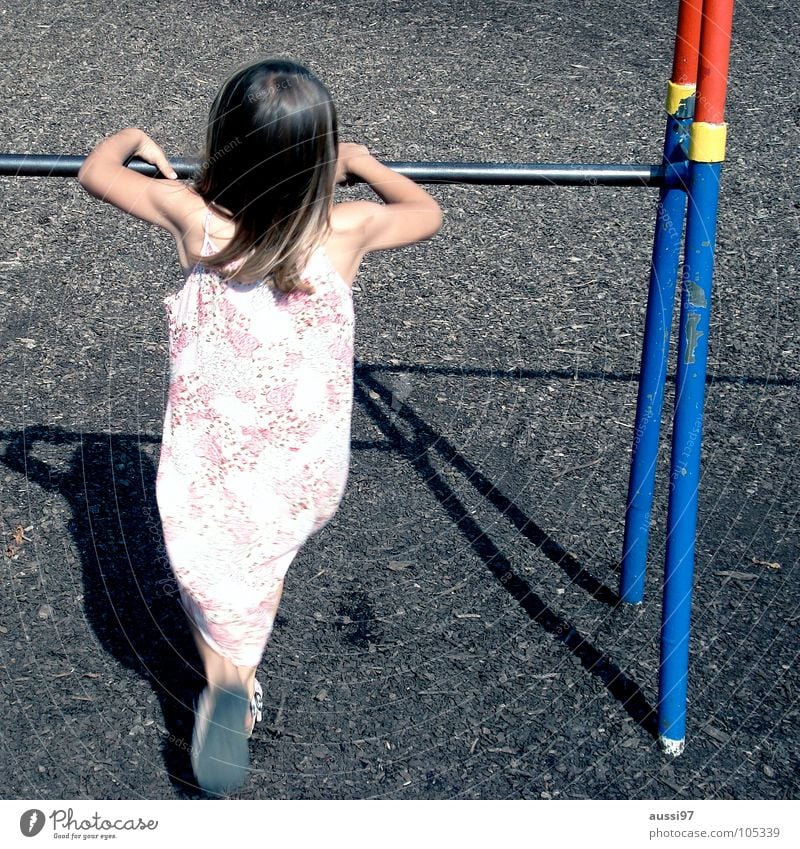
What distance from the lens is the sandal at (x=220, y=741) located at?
225cm

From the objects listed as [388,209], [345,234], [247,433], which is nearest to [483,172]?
[388,209]

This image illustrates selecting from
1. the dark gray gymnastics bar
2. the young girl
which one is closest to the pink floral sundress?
the young girl

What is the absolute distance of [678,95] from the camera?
2373 mm

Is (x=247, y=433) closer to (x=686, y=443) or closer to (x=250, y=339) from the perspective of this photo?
(x=250, y=339)

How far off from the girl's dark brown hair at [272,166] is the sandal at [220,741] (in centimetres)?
89

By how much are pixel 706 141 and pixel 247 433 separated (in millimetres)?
1048

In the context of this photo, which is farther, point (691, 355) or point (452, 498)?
point (452, 498)

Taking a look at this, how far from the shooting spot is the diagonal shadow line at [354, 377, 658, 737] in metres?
2.74

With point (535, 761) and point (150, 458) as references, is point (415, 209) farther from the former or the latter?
point (150, 458)

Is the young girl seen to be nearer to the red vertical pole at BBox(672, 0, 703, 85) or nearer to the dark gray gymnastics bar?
the dark gray gymnastics bar

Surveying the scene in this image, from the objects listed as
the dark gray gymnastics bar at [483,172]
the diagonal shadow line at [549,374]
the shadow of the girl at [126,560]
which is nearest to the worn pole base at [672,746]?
the shadow of the girl at [126,560]

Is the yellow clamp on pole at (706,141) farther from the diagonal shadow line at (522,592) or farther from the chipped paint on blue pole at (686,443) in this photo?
the diagonal shadow line at (522,592)

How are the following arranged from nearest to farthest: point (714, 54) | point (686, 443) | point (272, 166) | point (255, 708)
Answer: point (272, 166) → point (714, 54) → point (686, 443) → point (255, 708)

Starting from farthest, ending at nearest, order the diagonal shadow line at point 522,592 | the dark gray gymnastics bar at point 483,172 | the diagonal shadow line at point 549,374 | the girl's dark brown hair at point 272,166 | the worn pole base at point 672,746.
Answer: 1. the diagonal shadow line at point 549,374
2. the diagonal shadow line at point 522,592
3. the worn pole base at point 672,746
4. the dark gray gymnastics bar at point 483,172
5. the girl's dark brown hair at point 272,166
